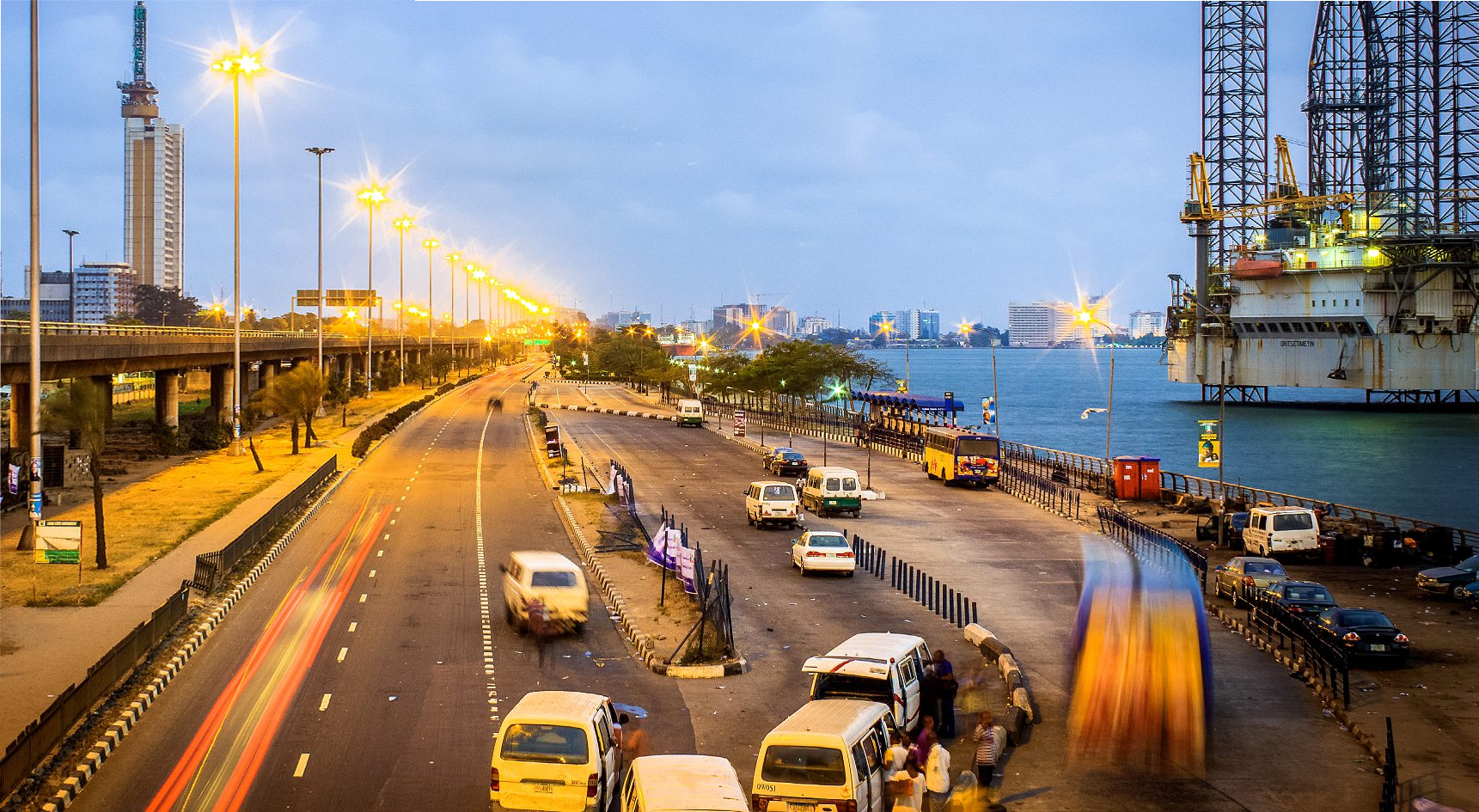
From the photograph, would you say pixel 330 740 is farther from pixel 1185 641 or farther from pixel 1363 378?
pixel 1363 378

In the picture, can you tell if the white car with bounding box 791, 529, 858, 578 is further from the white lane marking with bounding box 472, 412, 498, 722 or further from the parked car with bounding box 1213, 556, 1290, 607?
the parked car with bounding box 1213, 556, 1290, 607

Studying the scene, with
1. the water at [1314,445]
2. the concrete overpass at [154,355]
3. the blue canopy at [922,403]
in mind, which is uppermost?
the concrete overpass at [154,355]

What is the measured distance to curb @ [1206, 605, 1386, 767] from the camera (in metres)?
18.4

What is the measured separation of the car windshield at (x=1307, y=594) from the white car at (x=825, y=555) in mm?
10449

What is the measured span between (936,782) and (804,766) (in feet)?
6.74

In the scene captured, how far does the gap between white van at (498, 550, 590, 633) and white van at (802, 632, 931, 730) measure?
7323mm

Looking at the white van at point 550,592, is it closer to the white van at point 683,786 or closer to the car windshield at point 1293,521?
the white van at point 683,786

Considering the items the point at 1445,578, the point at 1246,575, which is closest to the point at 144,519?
the point at 1246,575

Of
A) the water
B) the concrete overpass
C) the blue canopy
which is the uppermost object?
the concrete overpass

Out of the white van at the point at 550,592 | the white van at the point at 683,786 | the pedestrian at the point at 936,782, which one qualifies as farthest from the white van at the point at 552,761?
the white van at the point at 550,592

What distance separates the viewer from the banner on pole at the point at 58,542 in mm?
26266

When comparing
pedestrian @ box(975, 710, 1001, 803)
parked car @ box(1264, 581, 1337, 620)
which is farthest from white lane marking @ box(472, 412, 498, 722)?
parked car @ box(1264, 581, 1337, 620)

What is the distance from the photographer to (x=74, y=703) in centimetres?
1711

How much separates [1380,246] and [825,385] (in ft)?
210
